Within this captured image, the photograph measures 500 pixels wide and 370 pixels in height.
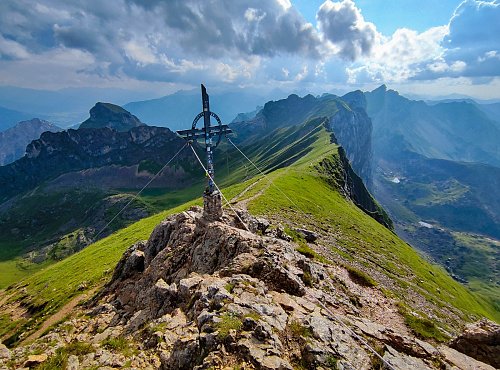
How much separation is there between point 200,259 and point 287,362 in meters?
16.1

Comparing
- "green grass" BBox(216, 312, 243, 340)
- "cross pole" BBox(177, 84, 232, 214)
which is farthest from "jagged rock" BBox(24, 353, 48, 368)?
"cross pole" BBox(177, 84, 232, 214)

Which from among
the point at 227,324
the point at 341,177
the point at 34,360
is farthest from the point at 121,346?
the point at 341,177

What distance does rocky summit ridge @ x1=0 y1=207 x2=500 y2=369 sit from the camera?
15.7m

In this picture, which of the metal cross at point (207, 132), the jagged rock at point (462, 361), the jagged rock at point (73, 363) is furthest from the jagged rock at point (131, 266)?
the jagged rock at point (462, 361)

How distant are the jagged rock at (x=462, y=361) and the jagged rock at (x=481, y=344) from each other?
5.25 ft

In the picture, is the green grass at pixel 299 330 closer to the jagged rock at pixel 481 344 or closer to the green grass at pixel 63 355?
the jagged rock at pixel 481 344

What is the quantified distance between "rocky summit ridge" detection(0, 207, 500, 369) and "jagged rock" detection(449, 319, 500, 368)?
0.23 feet

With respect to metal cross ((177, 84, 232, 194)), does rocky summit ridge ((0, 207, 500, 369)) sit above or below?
below

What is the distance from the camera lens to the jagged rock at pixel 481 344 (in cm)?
2027

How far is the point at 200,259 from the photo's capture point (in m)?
29.6

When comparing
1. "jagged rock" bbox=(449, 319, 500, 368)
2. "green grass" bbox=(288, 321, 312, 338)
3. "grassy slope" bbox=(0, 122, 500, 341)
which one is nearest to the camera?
"green grass" bbox=(288, 321, 312, 338)

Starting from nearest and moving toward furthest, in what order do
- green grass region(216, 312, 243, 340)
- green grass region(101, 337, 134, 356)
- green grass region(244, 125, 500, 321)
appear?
green grass region(216, 312, 243, 340) → green grass region(101, 337, 134, 356) → green grass region(244, 125, 500, 321)

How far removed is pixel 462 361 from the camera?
18719 mm

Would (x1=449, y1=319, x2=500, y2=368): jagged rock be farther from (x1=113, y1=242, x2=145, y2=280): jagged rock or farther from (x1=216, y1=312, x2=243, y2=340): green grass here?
(x1=113, y1=242, x2=145, y2=280): jagged rock
